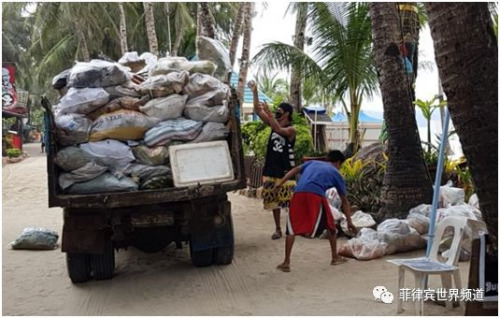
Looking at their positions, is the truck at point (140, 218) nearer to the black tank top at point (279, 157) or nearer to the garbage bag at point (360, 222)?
the black tank top at point (279, 157)

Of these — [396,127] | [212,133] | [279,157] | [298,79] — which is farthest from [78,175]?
[298,79]

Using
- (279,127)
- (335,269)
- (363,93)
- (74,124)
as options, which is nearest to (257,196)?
(363,93)

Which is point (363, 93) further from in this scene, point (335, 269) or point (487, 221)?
point (487, 221)

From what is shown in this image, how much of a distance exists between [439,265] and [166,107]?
287cm

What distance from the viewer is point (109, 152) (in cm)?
497

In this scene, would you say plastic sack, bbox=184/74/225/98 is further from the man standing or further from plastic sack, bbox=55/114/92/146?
the man standing

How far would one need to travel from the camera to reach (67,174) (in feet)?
16.0

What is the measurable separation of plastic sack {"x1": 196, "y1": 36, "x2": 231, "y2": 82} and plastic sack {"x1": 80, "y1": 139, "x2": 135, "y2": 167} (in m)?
1.67

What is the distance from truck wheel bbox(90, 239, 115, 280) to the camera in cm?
536

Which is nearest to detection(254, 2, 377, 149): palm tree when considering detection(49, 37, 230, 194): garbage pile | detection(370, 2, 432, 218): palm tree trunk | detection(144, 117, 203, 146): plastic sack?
detection(370, 2, 432, 218): palm tree trunk

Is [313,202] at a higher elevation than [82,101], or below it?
below

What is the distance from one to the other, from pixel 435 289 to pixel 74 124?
3.46 meters

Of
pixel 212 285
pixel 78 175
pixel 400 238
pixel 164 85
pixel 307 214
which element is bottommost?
pixel 212 285

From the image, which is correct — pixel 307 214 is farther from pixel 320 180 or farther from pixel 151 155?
pixel 151 155
